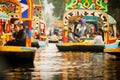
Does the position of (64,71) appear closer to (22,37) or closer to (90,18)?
(22,37)

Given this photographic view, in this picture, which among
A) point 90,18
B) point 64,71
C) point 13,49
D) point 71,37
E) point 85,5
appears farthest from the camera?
point 90,18

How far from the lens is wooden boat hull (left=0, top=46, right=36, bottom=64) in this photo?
15258 mm

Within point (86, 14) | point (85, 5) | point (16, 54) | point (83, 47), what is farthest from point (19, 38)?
point (85, 5)

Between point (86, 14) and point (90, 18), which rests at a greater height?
point (86, 14)

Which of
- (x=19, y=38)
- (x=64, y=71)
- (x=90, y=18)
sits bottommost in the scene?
(x=64, y=71)

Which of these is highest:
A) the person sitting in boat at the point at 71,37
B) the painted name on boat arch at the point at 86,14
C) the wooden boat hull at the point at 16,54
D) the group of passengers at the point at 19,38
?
the painted name on boat arch at the point at 86,14

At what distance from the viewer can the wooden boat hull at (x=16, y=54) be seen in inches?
601

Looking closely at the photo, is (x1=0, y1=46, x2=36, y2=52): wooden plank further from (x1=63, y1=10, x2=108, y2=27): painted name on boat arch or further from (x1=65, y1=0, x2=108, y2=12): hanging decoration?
(x1=65, y1=0, x2=108, y2=12): hanging decoration

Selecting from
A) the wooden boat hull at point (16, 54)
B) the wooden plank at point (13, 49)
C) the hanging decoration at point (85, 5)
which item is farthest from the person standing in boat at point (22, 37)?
the hanging decoration at point (85, 5)

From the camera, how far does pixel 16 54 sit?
15.8 meters

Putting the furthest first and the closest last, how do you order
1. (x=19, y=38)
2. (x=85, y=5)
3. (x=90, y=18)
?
(x=90, y=18)
(x=85, y=5)
(x=19, y=38)

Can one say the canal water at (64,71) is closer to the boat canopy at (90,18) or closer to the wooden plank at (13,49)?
the wooden plank at (13,49)

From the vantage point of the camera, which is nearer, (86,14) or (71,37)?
(71,37)

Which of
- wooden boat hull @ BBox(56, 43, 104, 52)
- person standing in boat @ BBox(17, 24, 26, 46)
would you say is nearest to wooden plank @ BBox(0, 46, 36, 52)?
person standing in boat @ BBox(17, 24, 26, 46)
